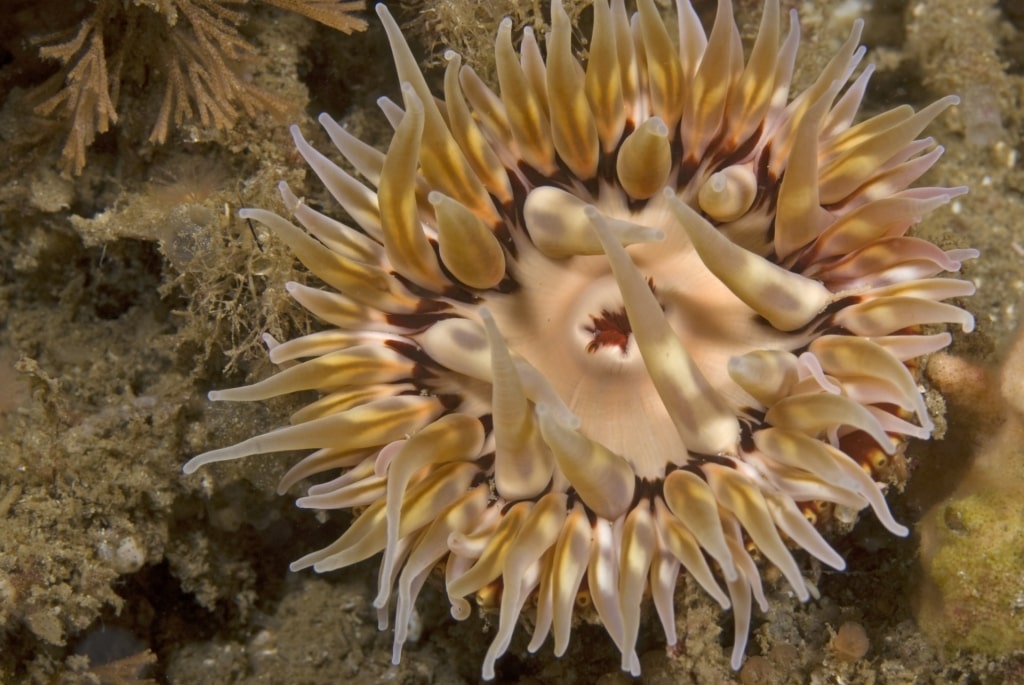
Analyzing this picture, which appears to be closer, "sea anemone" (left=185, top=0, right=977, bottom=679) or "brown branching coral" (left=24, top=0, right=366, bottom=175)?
"sea anemone" (left=185, top=0, right=977, bottom=679)

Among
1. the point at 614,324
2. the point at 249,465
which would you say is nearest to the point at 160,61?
the point at 249,465

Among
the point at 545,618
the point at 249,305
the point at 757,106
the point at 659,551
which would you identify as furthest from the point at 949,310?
the point at 249,305

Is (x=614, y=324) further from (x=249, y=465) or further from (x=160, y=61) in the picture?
(x=160, y=61)

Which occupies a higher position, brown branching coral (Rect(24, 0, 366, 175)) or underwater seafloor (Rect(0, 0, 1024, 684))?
brown branching coral (Rect(24, 0, 366, 175))

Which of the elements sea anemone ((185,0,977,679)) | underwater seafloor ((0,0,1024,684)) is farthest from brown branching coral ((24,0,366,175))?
sea anemone ((185,0,977,679))

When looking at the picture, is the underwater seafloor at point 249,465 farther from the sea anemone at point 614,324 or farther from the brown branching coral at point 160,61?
the sea anemone at point 614,324

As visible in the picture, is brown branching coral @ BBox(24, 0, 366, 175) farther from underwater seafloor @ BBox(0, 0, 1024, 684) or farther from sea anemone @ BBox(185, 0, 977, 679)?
sea anemone @ BBox(185, 0, 977, 679)
